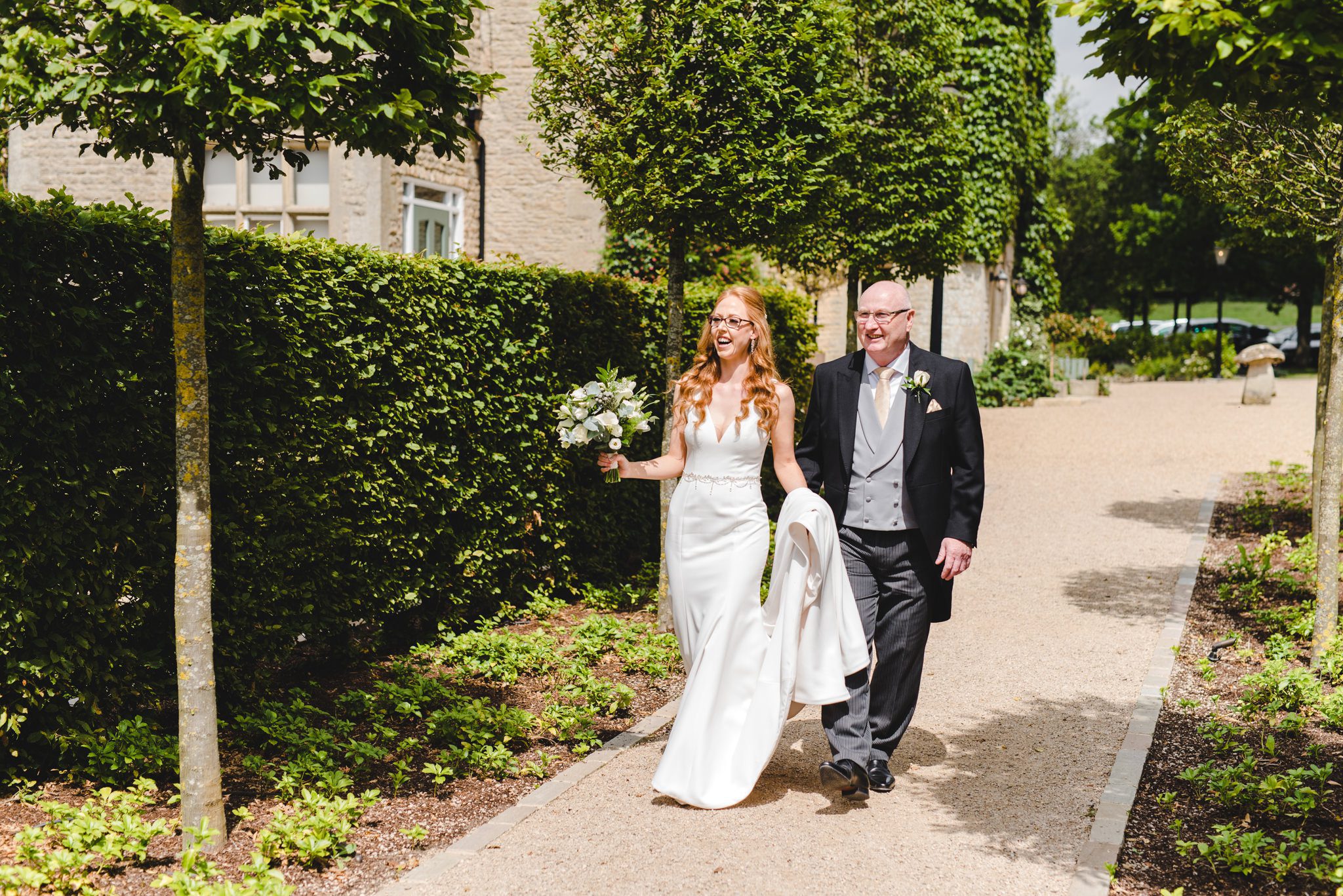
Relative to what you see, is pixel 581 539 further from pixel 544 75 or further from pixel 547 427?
pixel 544 75

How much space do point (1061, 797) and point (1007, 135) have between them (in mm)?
20608

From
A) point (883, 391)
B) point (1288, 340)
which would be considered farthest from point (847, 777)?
point (1288, 340)

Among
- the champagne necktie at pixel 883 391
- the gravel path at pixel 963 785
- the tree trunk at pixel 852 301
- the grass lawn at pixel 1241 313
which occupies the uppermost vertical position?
the grass lawn at pixel 1241 313

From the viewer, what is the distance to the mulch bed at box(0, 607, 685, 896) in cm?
411

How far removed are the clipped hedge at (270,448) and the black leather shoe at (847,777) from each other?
2.74 meters

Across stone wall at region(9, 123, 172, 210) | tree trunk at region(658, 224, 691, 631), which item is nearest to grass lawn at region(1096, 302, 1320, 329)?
stone wall at region(9, 123, 172, 210)

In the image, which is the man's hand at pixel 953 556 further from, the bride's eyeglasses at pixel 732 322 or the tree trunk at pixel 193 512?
the tree trunk at pixel 193 512

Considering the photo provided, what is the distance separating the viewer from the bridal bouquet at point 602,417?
544 centimetres

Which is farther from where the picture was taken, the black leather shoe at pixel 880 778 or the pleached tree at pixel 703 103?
the pleached tree at pixel 703 103

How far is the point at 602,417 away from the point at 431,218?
9.25m

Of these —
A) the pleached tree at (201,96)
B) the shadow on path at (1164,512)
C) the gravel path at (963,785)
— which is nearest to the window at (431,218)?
the gravel path at (963,785)

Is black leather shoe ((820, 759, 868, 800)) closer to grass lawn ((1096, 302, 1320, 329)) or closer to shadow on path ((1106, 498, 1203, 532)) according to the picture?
shadow on path ((1106, 498, 1203, 532))

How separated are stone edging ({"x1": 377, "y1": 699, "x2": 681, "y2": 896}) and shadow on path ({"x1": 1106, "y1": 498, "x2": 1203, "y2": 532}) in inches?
291

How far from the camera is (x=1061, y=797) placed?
16.2 feet
